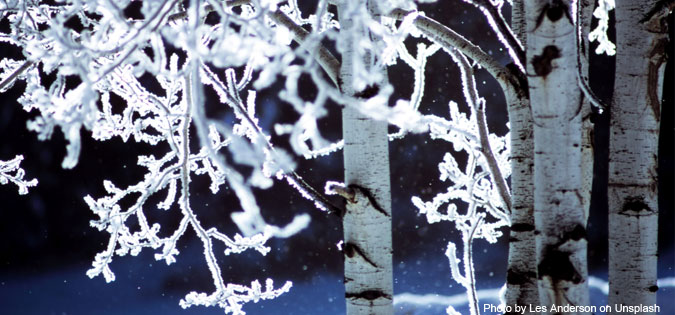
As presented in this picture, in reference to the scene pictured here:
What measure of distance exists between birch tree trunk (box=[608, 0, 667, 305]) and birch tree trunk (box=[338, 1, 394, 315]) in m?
1.00

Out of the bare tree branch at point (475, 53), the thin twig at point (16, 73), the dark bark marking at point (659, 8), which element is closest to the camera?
the dark bark marking at point (659, 8)

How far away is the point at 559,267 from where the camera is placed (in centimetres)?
194

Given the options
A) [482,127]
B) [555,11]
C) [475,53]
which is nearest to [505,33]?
[475,53]

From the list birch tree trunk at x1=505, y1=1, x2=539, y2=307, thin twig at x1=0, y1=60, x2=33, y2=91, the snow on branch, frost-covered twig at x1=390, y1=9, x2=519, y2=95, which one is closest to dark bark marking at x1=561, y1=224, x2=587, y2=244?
birch tree trunk at x1=505, y1=1, x2=539, y2=307

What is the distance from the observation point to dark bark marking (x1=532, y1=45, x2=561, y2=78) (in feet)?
6.24

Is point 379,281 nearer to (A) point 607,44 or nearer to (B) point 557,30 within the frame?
(B) point 557,30

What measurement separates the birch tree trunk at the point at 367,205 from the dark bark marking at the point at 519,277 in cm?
65

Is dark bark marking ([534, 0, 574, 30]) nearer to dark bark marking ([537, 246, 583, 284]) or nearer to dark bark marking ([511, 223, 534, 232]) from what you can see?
dark bark marking ([537, 246, 583, 284])

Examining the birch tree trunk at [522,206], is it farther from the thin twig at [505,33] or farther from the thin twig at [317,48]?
the thin twig at [317,48]

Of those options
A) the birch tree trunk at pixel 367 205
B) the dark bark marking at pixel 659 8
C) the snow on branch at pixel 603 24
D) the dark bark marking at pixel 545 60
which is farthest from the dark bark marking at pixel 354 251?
the snow on branch at pixel 603 24

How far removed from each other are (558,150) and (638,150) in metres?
0.73

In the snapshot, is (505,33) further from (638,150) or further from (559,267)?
(559,267)

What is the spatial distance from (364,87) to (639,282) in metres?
1.41

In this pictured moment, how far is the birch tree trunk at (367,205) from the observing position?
2305mm
